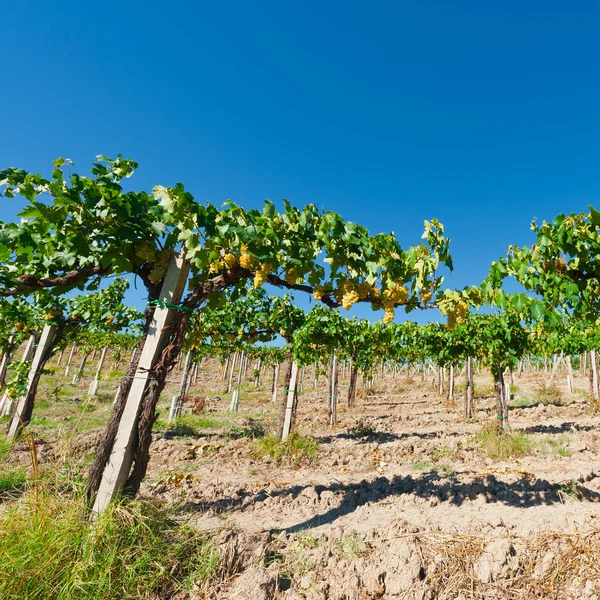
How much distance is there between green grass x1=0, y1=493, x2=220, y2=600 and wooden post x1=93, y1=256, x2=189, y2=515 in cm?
19

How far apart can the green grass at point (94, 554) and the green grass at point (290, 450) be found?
403 cm

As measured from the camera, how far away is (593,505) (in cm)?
377

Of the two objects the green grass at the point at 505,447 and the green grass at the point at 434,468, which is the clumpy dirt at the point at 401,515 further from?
the green grass at the point at 505,447

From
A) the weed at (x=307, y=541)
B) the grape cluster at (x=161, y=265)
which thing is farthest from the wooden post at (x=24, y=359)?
the weed at (x=307, y=541)

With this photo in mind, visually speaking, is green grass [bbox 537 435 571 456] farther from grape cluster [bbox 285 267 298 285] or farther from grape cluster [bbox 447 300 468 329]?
grape cluster [bbox 285 267 298 285]

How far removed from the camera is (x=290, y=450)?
6809mm

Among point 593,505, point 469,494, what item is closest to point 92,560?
point 469,494

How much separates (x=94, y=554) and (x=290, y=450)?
4.87 meters

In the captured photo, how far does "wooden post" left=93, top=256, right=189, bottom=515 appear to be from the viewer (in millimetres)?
2672

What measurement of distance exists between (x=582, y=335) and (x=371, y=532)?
45.0 feet

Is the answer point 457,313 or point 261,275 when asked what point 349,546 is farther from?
point 261,275

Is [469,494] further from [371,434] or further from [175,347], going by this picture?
[371,434]

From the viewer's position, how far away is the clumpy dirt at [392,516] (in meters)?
2.49

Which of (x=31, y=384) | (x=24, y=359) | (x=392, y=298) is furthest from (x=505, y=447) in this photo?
(x=24, y=359)
